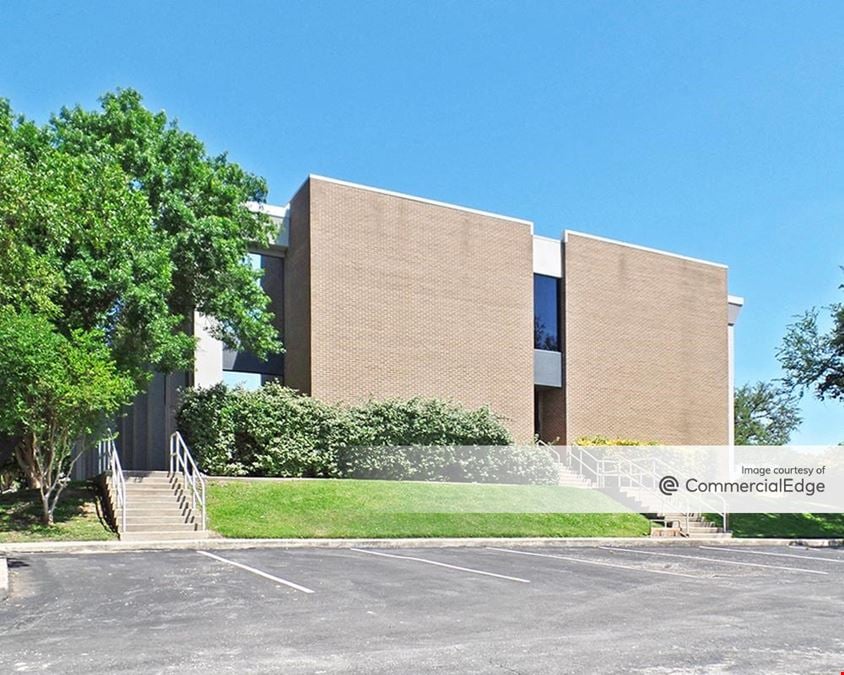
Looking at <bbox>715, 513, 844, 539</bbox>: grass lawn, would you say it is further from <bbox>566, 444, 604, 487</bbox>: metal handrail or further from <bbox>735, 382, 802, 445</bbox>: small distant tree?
<bbox>735, 382, 802, 445</bbox>: small distant tree

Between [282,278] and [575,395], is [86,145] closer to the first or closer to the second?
[282,278]

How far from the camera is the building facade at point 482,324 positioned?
1003 inches

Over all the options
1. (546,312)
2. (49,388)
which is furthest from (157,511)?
(546,312)

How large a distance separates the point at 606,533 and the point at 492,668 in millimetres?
14972

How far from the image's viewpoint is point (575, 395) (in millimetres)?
29812

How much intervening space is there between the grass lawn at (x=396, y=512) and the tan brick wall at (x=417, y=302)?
182 inches

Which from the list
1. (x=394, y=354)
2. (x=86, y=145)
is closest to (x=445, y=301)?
(x=394, y=354)

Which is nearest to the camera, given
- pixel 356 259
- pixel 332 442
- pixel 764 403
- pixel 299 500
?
pixel 299 500

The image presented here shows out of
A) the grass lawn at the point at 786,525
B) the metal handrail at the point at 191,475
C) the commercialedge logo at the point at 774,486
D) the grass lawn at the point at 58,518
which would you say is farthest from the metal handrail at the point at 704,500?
the grass lawn at the point at 58,518

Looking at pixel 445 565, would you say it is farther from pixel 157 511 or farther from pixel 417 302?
pixel 417 302

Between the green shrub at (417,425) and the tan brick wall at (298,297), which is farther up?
the tan brick wall at (298,297)

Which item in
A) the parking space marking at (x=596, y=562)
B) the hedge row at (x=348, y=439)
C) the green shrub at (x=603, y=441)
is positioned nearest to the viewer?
the parking space marking at (x=596, y=562)

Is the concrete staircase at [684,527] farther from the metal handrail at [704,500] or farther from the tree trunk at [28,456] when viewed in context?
the tree trunk at [28,456]

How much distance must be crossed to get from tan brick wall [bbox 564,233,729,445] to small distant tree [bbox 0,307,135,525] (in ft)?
56.0
